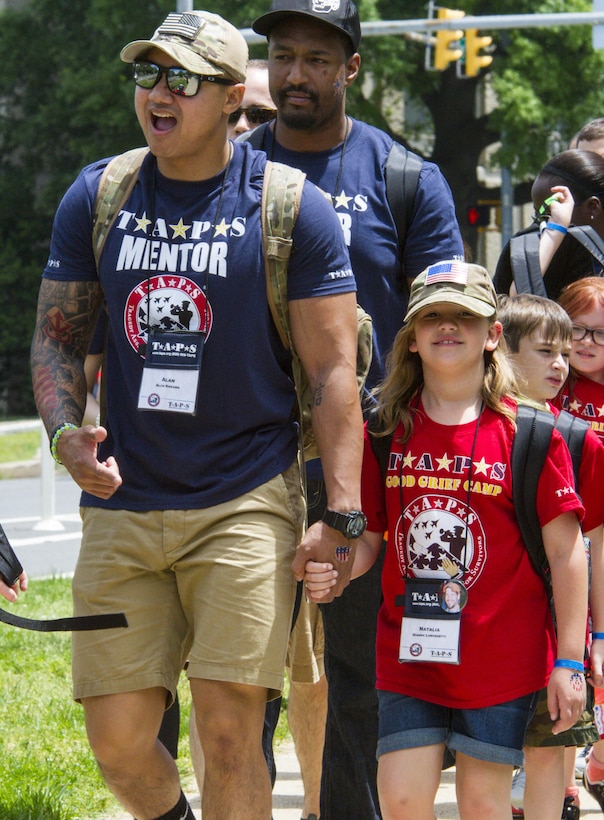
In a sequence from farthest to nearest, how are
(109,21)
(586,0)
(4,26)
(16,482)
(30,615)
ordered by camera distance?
(4,26) < (109,21) < (586,0) < (16,482) < (30,615)

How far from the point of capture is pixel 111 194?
364cm

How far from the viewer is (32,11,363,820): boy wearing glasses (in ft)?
11.3

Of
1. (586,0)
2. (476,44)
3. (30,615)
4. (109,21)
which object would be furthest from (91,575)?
(109,21)

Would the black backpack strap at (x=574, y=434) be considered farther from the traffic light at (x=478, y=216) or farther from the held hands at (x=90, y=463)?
the traffic light at (x=478, y=216)

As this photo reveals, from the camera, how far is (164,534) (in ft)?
11.5

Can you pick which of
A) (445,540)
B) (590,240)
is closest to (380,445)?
(445,540)

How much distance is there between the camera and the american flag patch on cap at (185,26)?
3.57 metres

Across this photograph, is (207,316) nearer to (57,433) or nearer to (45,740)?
(57,433)

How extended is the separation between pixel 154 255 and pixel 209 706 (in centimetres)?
114

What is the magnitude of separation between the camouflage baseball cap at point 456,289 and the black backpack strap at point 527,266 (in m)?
1.04

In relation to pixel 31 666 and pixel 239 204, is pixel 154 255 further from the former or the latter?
pixel 31 666

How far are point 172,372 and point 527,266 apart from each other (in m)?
1.81

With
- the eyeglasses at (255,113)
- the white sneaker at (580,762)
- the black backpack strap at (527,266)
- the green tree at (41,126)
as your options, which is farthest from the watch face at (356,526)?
the green tree at (41,126)

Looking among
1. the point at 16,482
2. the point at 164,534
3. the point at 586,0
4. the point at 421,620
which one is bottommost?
the point at 16,482
